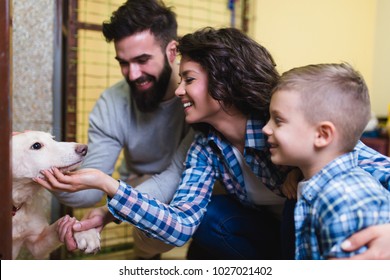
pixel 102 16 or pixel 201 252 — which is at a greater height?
pixel 102 16

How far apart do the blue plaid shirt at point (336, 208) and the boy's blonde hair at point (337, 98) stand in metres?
0.05

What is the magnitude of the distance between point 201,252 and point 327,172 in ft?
1.34

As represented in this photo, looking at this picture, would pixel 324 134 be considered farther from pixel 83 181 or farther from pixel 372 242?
pixel 83 181

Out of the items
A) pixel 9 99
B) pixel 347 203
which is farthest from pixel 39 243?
pixel 347 203

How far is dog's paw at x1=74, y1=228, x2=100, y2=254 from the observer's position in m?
0.73

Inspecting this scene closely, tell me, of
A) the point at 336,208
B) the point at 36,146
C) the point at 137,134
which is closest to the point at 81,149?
the point at 36,146

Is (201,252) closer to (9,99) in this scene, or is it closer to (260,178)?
(260,178)

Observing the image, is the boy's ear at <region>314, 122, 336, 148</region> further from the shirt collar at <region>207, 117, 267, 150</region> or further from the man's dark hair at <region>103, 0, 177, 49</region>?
the man's dark hair at <region>103, 0, 177, 49</region>

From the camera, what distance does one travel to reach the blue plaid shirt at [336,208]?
1.82 ft

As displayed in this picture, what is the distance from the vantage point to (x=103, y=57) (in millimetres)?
879

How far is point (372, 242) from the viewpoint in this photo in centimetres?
56

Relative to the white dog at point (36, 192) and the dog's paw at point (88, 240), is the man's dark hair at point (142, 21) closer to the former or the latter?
the white dog at point (36, 192)

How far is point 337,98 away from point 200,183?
368 millimetres

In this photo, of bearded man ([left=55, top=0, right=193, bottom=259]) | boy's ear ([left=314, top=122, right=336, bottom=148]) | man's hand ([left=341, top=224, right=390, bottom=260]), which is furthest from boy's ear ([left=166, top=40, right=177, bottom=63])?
man's hand ([left=341, top=224, right=390, bottom=260])
